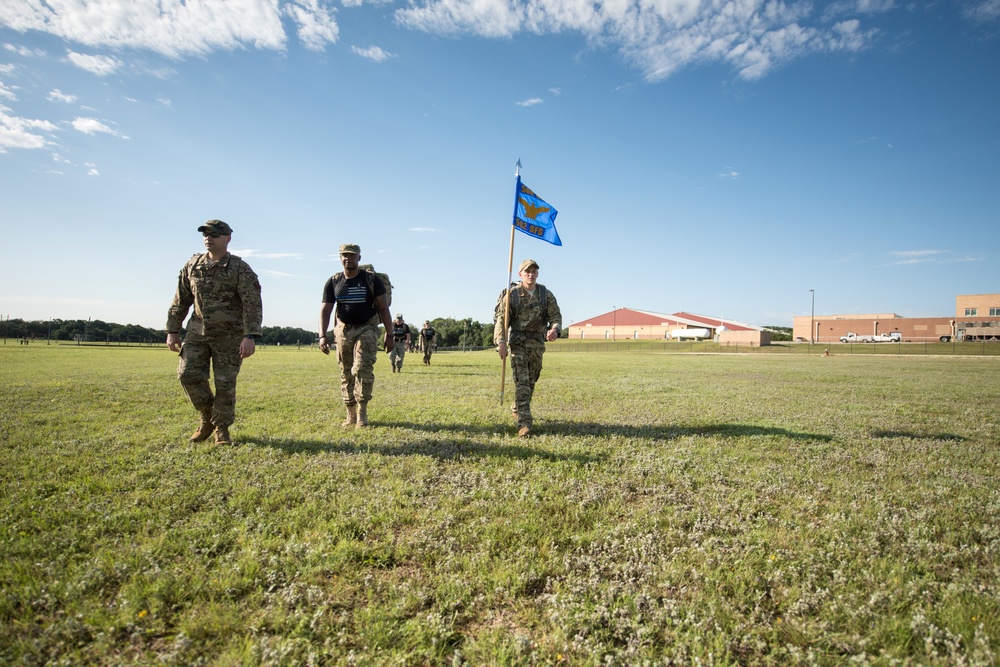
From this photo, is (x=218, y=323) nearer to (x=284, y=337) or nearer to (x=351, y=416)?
(x=351, y=416)

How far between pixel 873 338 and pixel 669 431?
103 metres

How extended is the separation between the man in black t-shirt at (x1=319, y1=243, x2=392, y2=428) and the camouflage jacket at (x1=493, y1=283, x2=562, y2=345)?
1.93 meters

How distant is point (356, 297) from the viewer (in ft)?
24.5

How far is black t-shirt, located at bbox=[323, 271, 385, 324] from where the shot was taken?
745cm

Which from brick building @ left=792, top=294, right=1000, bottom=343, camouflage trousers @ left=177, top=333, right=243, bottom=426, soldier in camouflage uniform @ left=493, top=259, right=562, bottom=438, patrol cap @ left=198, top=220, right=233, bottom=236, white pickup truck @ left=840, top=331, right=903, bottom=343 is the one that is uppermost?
brick building @ left=792, top=294, right=1000, bottom=343

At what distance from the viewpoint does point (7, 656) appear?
2197mm

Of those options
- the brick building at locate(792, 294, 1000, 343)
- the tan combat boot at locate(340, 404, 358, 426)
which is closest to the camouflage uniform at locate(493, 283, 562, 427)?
the tan combat boot at locate(340, 404, 358, 426)

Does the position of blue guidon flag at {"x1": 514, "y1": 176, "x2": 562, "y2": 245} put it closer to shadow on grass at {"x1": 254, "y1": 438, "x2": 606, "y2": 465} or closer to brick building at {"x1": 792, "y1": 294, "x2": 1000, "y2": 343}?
shadow on grass at {"x1": 254, "y1": 438, "x2": 606, "y2": 465}

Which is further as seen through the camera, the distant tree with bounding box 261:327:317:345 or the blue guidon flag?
the distant tree with bounding box 261:327:317:345

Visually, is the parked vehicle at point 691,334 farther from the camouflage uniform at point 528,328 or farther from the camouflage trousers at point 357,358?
the camouflage trousers at point 357,358

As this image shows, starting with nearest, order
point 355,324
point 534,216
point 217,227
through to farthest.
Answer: point 217,227, point 355,324, point 534,216

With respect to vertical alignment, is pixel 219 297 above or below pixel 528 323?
above

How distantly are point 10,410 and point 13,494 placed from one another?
19.1 feet

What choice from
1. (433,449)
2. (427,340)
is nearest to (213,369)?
(433,449)
